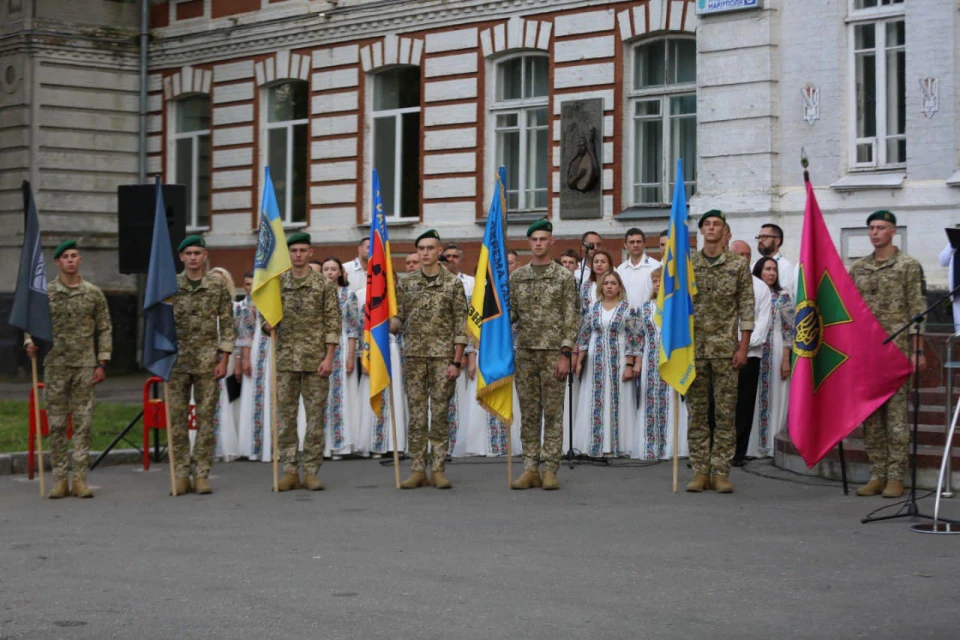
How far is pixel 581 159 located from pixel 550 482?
31.7 ft

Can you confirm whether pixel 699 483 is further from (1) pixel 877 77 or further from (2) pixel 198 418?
(1) pixel 877 77

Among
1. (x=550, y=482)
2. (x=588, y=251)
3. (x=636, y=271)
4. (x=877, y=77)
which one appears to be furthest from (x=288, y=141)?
(x=550, y=482)

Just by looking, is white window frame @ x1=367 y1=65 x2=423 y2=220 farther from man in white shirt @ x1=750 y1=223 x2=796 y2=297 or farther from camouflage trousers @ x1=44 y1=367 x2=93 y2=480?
camouflage trousers @ x1=44 y1=367 x2=93 y2=480

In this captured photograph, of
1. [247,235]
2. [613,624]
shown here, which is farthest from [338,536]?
[247,235]

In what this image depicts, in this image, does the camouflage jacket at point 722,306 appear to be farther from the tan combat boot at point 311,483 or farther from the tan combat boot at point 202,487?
the tan combat boot at point 202,487

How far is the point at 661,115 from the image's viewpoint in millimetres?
21078

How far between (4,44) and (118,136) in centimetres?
253

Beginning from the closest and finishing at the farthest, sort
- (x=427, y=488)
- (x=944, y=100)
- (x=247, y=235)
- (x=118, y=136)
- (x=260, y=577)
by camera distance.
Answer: (x=260, y=577), (x=427, y=488), (x=944, y=100), (x=247, y=235), (x=118, y=136)

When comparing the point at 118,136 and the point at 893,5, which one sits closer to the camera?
the point at 893,5

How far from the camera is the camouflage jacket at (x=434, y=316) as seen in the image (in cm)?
1284

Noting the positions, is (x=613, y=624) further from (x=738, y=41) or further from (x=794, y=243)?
(x=738, y=41)

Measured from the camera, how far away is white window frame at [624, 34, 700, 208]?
20.8m

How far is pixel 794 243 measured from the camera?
18.5 m

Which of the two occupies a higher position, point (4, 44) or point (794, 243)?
point (4, 44)
